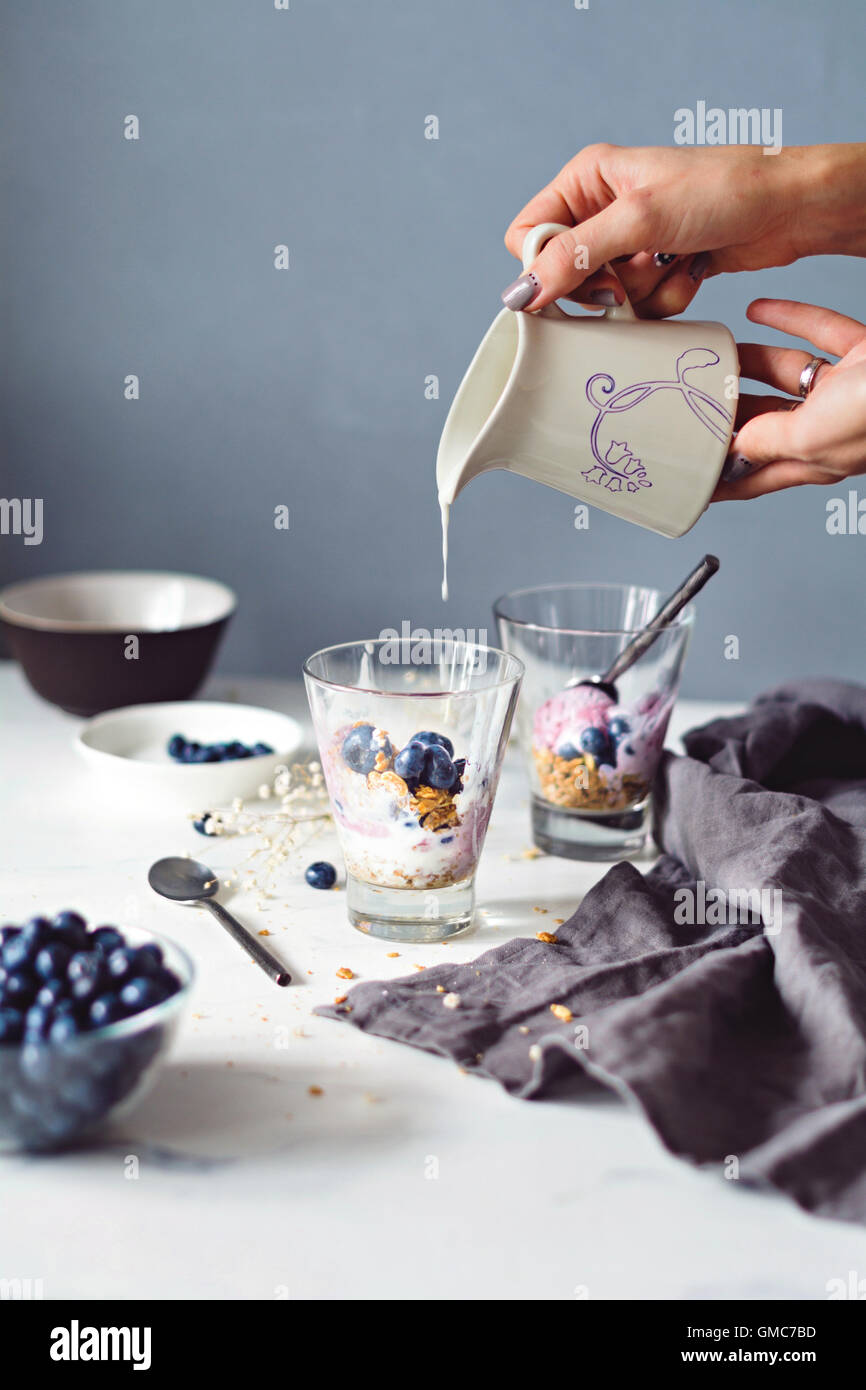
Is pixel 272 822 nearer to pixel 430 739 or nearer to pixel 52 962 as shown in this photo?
pixel 430 739

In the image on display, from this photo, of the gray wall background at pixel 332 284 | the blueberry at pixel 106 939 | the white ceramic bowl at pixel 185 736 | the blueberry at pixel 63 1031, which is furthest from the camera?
the gray wall background at pixel 332 284

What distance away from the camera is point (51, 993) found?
63 centimetres

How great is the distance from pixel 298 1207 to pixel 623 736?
20.5 inches

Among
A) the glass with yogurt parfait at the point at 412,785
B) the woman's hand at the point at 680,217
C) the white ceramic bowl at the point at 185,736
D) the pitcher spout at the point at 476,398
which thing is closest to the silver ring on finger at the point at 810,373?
the woman's hand at the point at 680,217

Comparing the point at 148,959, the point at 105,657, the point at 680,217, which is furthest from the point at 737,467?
the point at 105,657

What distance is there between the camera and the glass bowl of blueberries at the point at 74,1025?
1.94 feet

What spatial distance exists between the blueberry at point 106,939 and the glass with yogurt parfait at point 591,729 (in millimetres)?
461

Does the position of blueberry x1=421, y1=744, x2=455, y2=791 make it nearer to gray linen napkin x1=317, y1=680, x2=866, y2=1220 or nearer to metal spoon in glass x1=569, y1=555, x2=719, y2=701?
gray linen napkin x1=317, y1=680, x2=866, y2=1220

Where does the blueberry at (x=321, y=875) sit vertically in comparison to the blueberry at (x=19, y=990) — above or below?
below

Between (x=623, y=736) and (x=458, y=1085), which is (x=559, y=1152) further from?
(x=623, y=736)

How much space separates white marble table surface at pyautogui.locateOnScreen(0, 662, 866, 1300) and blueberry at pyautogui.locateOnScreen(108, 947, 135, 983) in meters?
0.10

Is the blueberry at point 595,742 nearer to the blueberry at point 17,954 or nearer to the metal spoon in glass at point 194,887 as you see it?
the metal spoon in glass at point 194,887

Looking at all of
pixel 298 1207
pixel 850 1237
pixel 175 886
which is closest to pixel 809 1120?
pixel 850 1237

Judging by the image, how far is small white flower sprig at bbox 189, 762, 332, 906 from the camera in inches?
40.8
